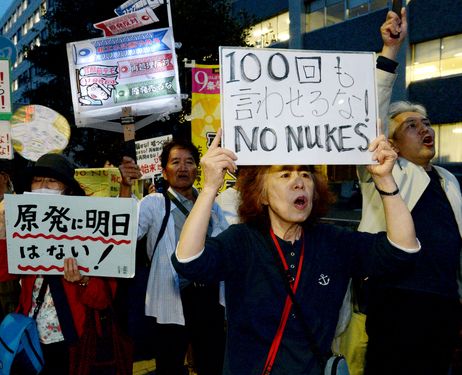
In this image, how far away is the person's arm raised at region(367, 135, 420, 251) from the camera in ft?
5.69

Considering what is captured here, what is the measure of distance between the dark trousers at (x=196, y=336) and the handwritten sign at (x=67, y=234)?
697 millimetres

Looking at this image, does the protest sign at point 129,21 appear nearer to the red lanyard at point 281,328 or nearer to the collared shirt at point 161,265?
the collared shirt at point 161,265

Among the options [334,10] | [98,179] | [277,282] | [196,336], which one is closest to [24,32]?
[334,10]

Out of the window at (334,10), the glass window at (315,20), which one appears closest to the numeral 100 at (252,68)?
the window at (334,10)

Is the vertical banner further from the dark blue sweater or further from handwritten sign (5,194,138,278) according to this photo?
the dark blue sweater

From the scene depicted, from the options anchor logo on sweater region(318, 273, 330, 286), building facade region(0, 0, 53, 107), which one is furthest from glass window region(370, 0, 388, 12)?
building facade region(0, 0, 53, 107)

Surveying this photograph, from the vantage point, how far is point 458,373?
303 cm

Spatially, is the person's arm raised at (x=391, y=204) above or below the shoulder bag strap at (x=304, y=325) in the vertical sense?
above

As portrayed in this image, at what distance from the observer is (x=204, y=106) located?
568 cm

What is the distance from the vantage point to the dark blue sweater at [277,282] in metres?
1.72

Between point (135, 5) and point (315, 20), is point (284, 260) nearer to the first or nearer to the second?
point (135, 5)

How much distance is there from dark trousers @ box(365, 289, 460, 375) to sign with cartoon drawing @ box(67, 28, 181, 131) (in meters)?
2.51

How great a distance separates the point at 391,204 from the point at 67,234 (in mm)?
1641

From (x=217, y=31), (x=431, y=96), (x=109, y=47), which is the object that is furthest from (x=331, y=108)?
(x=431, y=96)
